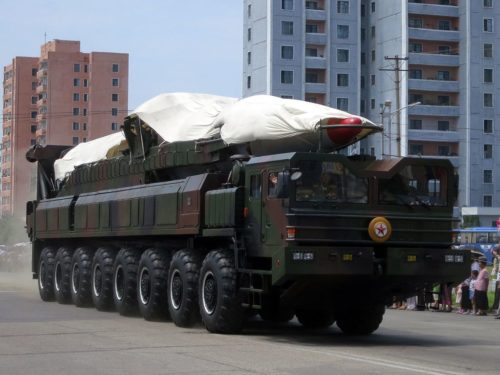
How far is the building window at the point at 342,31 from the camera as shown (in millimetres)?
89562

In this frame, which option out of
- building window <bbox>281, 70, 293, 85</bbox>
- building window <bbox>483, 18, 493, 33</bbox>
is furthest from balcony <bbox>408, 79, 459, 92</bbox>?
building window <bbox>281, 70, 293, 85</bbox>

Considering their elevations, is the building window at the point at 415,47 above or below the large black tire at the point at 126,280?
above

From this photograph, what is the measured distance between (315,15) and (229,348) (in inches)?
3029

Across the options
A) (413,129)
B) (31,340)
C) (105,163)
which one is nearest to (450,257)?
(31,340)

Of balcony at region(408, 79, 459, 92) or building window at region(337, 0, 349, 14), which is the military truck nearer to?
balcony at region(408, 79, 459, 92)

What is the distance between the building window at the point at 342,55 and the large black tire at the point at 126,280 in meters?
70.5

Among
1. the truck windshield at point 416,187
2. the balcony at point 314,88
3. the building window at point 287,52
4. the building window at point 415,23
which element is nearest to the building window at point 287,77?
the building window at point 287,52

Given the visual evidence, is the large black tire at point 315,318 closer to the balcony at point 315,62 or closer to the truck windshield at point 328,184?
the truck windshield at point 328,184

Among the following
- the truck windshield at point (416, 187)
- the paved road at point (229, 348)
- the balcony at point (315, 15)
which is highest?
the balcony at point (315, 15)

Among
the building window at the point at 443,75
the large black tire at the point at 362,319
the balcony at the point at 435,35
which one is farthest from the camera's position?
the building window at the point at 443,75

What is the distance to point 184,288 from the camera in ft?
56.9

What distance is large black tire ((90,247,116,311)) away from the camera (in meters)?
21.5

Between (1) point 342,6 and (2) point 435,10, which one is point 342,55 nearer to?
(1) point 342,6

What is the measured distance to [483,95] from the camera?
88.4 metres
